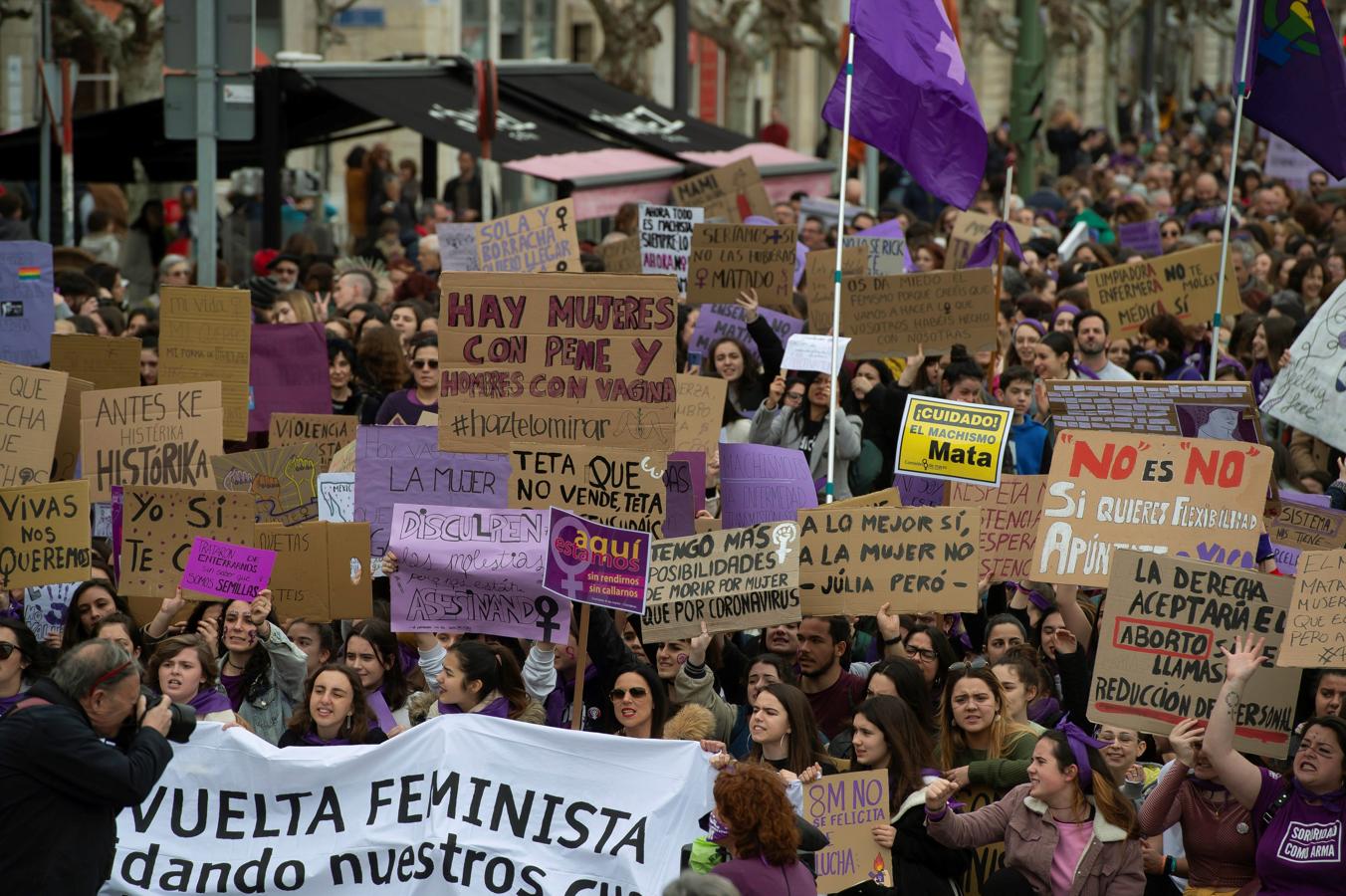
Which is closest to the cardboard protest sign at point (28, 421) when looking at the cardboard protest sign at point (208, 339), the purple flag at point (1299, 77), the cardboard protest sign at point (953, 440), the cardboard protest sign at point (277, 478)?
the cardboard protest sign at point (277, 478)

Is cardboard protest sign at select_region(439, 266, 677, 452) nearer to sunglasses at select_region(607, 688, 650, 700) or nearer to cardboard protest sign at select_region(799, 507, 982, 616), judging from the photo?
cardboard protest sign at select_region(799, 507, 982, 616)

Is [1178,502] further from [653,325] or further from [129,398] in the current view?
[129,398]

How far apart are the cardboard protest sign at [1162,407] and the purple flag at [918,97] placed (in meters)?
1.45

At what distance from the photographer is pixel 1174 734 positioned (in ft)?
21.2

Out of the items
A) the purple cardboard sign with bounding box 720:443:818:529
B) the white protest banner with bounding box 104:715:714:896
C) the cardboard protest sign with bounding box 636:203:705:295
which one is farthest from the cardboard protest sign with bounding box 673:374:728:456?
the cardboard protest sign with bounding box 636:203:705:295

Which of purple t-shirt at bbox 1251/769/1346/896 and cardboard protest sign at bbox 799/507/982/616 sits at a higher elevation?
cardboard protest sign at bbox 799/507/982/616

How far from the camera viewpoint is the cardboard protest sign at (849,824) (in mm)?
6426

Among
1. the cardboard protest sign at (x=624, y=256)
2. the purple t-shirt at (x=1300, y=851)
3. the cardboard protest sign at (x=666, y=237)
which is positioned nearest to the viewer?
the purple t-shirt at (x=1300, y=851)

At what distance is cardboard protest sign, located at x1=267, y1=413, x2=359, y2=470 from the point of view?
31.9ft

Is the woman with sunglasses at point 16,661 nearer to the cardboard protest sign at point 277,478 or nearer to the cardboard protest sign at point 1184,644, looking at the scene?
the cardboard protest sign at point 277,478

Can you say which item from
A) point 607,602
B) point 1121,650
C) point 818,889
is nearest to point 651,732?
point 607,602

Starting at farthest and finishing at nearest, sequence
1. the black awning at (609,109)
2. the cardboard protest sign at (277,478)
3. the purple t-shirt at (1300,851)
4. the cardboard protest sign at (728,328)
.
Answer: the black awning at (609,109)
the cardboard protest sign at (728,328)
the cardboard protest sign at (277,478)
the purple t-shirt at (1300,851)

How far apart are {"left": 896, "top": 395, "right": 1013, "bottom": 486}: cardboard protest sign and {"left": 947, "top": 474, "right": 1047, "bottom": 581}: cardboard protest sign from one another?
0.08m

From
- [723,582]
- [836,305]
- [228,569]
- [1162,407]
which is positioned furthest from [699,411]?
[228,569]
